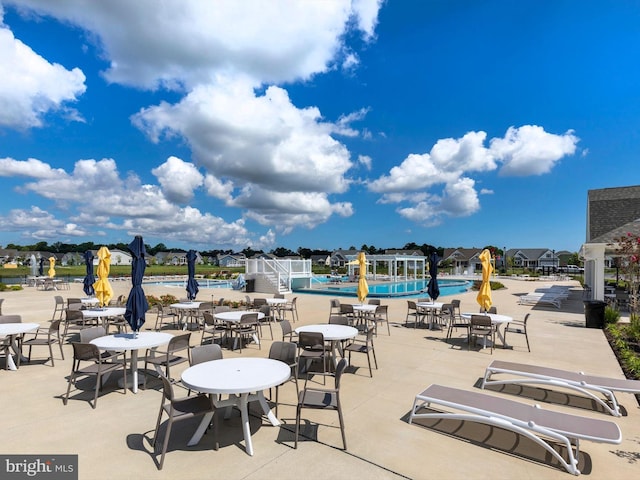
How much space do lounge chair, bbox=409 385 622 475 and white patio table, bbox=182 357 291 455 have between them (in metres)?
1.87

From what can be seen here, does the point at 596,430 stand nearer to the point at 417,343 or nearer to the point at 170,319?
the point at 417,343

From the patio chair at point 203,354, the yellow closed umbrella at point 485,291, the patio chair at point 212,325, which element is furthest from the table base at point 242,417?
the yellow closed umbrella at point 485,291

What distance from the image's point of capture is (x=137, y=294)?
21.2 ft

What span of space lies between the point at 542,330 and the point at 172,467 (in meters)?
11.0

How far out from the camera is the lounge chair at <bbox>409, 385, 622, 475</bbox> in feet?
11.3

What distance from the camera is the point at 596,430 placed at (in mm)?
3531

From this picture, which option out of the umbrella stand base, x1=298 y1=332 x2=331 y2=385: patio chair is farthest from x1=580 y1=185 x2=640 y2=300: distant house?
the umbrella stand base

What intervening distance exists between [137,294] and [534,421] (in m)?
6.41

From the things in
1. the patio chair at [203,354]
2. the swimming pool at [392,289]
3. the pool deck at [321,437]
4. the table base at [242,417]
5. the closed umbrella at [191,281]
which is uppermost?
the closed umbrella at [191,281]

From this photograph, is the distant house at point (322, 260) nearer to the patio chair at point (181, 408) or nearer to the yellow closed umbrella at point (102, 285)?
the yellow closed umbrella at point (102, 285)

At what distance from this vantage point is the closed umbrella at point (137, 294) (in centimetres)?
632

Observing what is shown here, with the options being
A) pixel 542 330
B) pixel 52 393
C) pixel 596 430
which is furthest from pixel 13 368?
pixel 542 330

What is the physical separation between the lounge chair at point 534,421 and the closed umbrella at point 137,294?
497 centimetres

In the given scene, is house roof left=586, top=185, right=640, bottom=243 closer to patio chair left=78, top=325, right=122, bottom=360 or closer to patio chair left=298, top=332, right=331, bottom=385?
patio chair left=298, top=332, right=331, bottom=385
